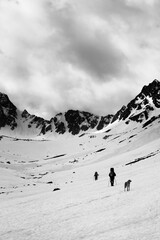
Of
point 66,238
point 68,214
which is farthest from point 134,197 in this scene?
point 66,238

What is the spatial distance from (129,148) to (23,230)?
113714 millimetres

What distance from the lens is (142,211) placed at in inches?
613

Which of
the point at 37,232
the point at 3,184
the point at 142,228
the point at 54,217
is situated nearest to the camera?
the point at 142,228

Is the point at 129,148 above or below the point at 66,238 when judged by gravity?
above

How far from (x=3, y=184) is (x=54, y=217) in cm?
3677

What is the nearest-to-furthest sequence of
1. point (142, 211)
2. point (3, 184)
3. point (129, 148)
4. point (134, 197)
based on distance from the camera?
point (142, 211) → point (134, 197) → point (3, 184) → point (129, 148)

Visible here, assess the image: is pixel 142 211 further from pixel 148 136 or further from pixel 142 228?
pixel 148 136

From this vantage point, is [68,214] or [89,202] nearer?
[68,214]

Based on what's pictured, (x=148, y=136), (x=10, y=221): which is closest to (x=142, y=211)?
(x=10, y=221)

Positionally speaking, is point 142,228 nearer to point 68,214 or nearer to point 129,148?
point 68,214

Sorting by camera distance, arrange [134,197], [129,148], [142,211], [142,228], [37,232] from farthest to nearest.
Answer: [129,148]
[134,197]
[142,211]
[37,232]
[142,228]

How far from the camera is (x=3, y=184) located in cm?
5162

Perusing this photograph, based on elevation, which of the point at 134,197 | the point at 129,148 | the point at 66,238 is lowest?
the point at 66,238

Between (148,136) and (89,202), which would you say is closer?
(89,202)
